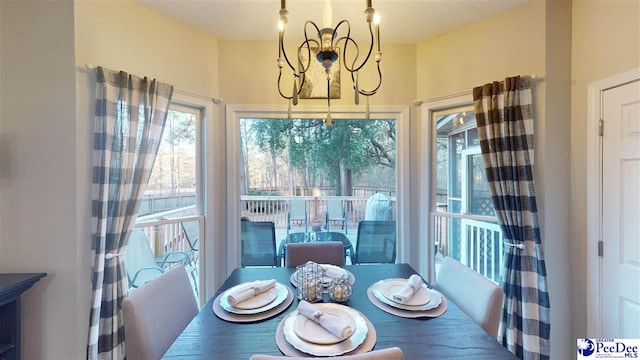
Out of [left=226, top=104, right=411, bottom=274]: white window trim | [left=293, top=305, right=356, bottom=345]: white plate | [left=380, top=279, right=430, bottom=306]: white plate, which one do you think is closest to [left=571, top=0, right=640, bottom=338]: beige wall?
[left=226, top=104, right=411, bottom=274]: white window trim

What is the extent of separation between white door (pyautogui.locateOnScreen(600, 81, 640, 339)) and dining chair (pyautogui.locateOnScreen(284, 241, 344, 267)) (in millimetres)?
1705

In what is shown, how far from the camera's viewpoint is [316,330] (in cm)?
109

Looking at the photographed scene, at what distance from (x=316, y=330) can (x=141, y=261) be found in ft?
5.84

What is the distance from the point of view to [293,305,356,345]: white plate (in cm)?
102

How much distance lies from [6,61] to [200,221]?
5.17 feet

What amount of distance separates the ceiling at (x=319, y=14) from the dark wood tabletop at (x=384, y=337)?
2.01 meters

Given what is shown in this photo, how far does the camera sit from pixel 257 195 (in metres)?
2.75

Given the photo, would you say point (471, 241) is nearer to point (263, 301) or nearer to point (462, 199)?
point (462, 199)

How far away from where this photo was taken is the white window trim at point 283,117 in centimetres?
238

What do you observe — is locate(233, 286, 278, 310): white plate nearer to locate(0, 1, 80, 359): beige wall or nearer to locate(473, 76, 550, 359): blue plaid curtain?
locate(0, 1, 80, 359): beige wall

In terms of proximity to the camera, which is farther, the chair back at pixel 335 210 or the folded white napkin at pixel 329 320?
the chair back at pixel 335 210

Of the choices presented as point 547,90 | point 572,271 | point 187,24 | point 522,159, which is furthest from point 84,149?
point 572,271

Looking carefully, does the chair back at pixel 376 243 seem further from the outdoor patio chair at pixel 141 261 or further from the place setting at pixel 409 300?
the outdoor patio chair at pixel 141 261

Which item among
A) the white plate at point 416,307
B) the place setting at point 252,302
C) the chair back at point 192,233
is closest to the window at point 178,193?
the chair back at point 192,233
